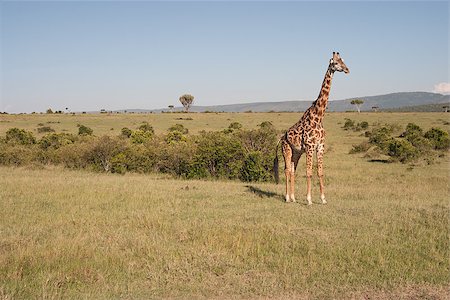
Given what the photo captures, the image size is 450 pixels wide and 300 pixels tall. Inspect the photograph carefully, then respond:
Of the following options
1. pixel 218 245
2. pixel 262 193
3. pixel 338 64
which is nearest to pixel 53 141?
pixel 262 193

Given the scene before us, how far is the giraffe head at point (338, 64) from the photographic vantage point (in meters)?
11.8

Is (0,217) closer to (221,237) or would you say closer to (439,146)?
(221,237)

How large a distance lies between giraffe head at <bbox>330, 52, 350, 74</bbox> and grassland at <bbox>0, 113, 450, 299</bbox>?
3945 millimetres

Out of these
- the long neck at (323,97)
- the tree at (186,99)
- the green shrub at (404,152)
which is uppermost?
the tree at (186,99)

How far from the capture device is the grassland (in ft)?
21.2

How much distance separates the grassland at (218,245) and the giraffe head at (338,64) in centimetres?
394

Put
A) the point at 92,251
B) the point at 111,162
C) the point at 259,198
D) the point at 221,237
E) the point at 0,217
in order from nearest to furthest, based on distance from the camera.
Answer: the point at 92,251 < the point at 221,237 < the point at 0,217 < the point at 259,198 < the point at 111,162

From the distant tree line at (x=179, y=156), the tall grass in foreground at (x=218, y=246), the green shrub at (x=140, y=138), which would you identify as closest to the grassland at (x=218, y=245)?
the tall grass in foreground at (x=218, y=246)

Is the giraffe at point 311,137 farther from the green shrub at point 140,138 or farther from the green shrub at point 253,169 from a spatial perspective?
the green shrub at point 140,138

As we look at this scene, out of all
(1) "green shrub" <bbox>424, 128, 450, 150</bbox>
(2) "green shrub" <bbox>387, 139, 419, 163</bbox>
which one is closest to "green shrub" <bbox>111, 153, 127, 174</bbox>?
(2) "green shrub" <bbox>387, 139, 419, 163</bbox>

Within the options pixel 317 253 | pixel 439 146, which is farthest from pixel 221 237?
pixel 439 146

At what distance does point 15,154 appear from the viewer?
23906mm

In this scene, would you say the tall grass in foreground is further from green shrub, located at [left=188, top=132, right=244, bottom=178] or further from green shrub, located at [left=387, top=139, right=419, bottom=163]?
green shrub, located at [left=387, top=139, right=419, bottom=163]

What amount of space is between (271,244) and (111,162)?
16.1 metres
